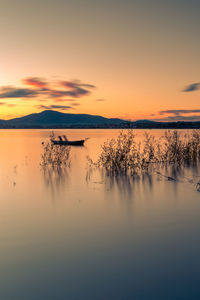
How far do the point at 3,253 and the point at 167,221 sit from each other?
5659 millimetres

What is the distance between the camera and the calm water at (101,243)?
558 cm

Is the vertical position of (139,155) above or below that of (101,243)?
above

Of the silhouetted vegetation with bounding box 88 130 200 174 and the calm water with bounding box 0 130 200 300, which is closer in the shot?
the calm water with bounding box 0 130 200 300

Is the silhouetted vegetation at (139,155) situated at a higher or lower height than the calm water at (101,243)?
higher

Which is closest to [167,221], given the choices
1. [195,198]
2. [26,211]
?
[195,198]

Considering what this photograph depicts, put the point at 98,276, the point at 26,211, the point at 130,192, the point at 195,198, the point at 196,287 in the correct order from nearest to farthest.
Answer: the point at 196,287 → the point at 98,276 → the point at 26,211 → the point at 195,198 → the point at 130,192

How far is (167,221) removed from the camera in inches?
391

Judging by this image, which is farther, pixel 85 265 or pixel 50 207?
pixel 50 207

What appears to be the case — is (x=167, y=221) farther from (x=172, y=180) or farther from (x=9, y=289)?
(x=172, y=180)

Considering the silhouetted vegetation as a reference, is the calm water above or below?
below

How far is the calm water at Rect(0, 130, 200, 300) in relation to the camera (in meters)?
5.58

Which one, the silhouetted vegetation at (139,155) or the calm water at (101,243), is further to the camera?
the silhouetted vegetation at (139,155)

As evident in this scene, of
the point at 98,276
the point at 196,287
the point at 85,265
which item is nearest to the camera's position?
the point at 196,287

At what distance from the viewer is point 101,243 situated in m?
8.02
